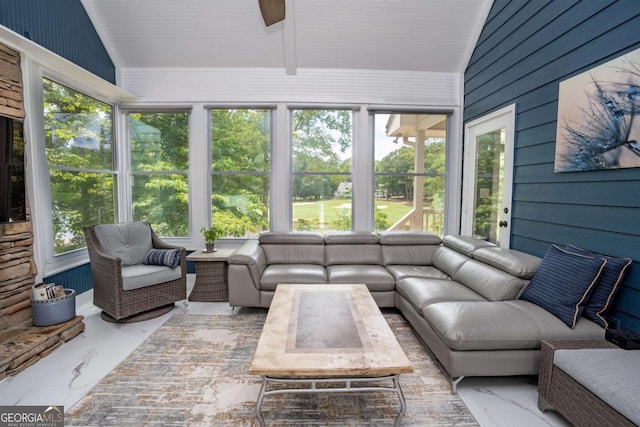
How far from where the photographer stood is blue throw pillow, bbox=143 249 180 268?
3273 mm

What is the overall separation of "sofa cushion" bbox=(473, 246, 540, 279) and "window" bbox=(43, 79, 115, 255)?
433cm

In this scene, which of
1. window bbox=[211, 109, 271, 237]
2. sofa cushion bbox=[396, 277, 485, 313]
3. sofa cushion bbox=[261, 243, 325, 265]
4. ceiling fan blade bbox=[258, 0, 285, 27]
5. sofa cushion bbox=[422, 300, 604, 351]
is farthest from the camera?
window bbox=[211, 109, 271, 237]

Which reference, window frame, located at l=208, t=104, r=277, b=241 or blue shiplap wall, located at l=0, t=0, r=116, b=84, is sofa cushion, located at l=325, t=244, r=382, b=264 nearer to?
window frame, located at l=208, t=104, r=277, b=241

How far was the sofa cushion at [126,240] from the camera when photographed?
320cm

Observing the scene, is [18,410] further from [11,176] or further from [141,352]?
[11,176]

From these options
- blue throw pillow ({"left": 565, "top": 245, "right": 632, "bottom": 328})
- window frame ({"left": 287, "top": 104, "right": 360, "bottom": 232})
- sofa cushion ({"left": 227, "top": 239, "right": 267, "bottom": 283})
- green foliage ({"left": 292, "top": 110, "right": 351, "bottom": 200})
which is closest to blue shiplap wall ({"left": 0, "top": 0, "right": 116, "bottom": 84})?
window frame ({"left": 287, "top": 104, "right": 360, "bottom": 232})

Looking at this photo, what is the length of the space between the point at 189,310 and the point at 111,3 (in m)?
3.57

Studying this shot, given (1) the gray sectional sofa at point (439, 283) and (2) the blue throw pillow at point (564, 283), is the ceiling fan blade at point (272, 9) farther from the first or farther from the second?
(2) the blue throw pillow at point (564, 283)

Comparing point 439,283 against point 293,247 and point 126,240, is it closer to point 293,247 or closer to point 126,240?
point 293,247

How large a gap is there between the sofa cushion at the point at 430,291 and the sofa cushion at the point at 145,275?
7.91ft

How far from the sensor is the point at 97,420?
5.57ft

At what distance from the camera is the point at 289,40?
369 centimetres

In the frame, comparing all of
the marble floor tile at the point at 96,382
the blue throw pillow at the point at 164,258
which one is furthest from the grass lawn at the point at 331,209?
the marble floor tile at the point at 96,382

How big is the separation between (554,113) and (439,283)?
1.76m
